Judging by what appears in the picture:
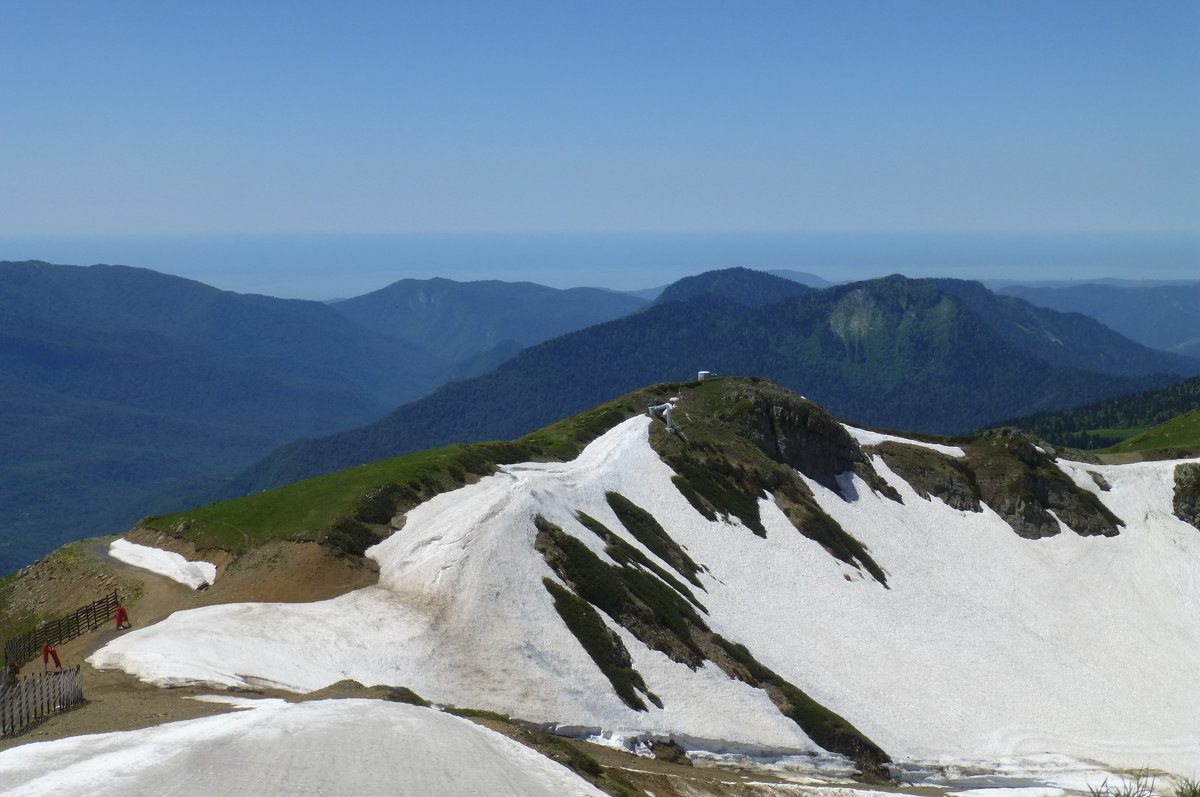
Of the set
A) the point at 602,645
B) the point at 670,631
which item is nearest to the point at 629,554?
the point at 670,631

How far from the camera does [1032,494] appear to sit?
11712cm

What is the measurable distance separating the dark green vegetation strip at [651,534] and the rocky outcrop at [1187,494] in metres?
81.8

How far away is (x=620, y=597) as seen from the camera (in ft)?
199

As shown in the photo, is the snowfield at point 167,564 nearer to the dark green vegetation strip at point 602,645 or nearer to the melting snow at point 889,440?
the dark green vegetation strip at point 602,645

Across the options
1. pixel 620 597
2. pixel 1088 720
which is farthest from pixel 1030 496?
A: pixel 620 597

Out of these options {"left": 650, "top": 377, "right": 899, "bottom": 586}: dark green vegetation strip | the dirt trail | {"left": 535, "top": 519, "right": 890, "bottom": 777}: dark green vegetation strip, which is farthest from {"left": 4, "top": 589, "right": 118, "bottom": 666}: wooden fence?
{"left": 650, "top": 377, "right": 899, "bottom": 586}: dark green vegetation strip

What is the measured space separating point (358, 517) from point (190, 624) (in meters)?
17.5

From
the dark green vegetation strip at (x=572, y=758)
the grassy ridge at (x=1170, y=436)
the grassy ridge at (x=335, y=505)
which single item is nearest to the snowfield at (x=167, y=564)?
the grassy ridge at (x=335, y=505)

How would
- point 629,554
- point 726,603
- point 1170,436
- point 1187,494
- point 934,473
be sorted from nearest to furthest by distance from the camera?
point 629,554
point 726,603
point 934,473
point 1187,494
point 1170,436

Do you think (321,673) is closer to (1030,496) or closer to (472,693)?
(472,693)

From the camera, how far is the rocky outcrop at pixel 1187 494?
12213cm

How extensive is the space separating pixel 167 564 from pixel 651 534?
37050 millimetres

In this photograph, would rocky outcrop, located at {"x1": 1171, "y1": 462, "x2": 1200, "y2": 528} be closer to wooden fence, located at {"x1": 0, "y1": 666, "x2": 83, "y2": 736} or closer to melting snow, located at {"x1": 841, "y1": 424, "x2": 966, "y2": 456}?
melting snow, located at {"x1": 841, "y1": 424, "x2": 966, "y2": 456}

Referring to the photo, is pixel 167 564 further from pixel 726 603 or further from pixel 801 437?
pixel 801 437
